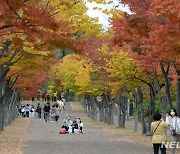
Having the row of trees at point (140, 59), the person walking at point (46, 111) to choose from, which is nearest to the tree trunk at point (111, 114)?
the row of trees at point (140, 59)

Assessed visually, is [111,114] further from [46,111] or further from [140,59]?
[140,59]

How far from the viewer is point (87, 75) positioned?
4509cm

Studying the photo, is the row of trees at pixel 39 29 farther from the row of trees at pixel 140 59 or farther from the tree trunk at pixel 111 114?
the tree trunk at pixel 111 114

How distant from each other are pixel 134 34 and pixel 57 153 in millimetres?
6038

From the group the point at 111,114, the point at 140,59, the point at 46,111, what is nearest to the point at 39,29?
the point at 140,59

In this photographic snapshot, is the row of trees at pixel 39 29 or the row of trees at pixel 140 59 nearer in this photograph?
the row of trees at pixel 39 29

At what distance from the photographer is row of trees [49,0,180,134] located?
52.9 feet

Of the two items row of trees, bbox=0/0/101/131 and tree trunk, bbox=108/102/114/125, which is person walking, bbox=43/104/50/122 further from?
row of trees, bbox=0/0/101/131

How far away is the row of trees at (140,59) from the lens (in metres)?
16.1

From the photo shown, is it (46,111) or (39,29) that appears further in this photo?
(46,111)

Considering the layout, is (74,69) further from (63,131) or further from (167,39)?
(167,39)

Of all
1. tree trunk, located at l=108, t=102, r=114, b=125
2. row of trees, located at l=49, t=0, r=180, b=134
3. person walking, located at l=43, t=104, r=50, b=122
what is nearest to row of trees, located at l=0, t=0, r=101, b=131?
row of trees, located at l=49, t=0, r=180, b=134

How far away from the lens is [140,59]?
21.9m

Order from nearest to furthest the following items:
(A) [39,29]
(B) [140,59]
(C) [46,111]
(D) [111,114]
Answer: (A) [39,29] → (B) [140,59] → (D) [111,114] → (C) [46,111]
